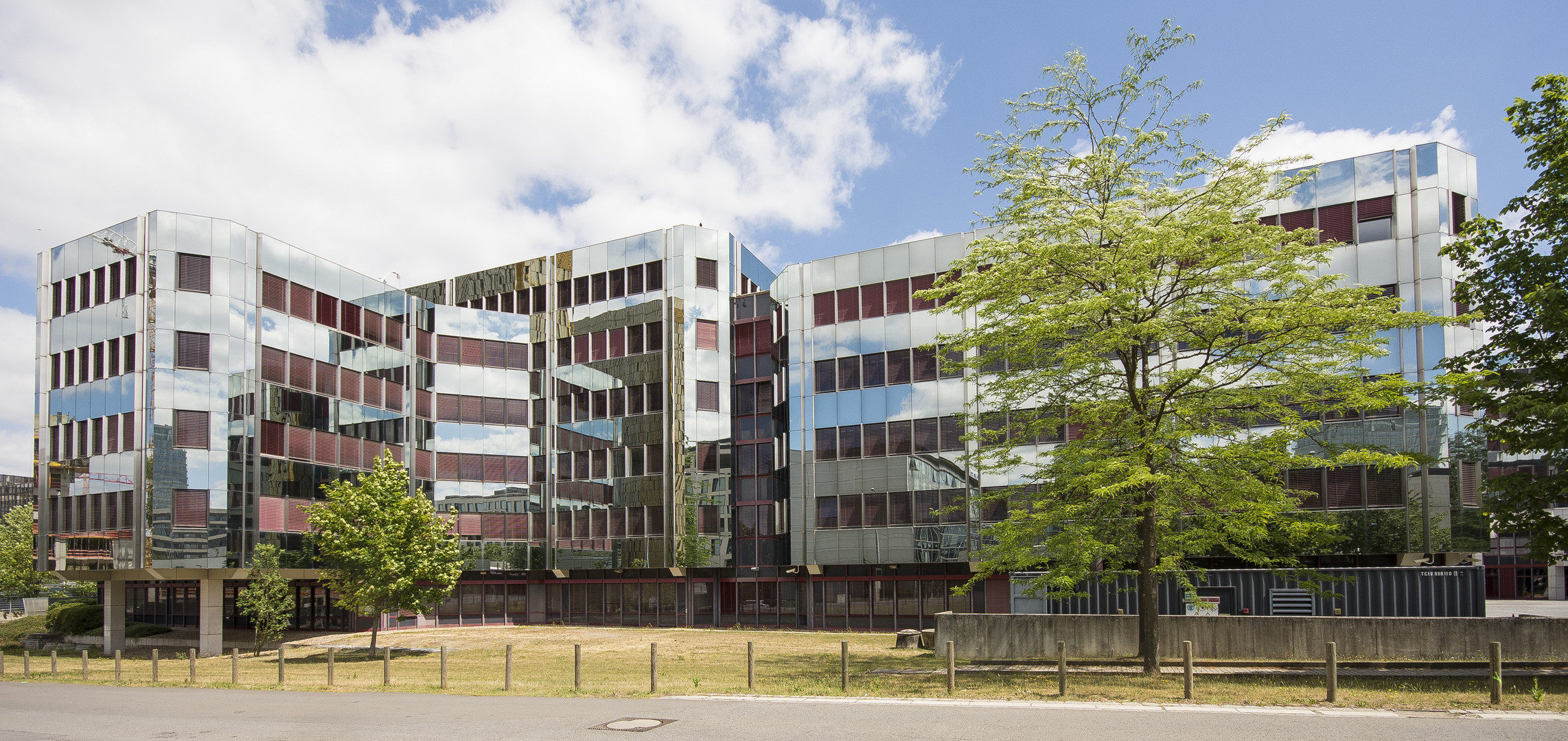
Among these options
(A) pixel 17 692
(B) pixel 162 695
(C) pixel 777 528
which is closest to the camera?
(B) pixel 162 695

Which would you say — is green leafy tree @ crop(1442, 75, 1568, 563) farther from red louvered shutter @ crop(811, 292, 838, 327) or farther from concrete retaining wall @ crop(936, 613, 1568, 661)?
red louvered shutter @ crop(811, 292, 838, 327)

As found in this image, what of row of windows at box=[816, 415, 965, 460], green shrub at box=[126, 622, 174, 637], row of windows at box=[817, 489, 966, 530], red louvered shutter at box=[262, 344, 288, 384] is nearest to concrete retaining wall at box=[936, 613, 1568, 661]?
row of windows at box=[817, 489, 966, 530]

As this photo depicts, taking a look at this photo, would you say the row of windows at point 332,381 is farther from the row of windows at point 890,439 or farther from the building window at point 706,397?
the row of windows at point 890,439

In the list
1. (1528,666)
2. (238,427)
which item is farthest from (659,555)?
(1528,666)

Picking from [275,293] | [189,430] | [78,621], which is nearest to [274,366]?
[275,293]

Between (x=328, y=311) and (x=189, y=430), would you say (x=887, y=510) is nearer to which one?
(x=328, y=311)

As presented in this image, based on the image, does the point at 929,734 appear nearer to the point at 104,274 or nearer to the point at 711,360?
the point at 711,360

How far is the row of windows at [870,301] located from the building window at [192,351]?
25.1m

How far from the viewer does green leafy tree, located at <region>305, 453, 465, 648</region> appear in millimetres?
34375

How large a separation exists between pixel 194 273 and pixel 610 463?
19.5 meters

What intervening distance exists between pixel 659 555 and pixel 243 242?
22641 millimetres

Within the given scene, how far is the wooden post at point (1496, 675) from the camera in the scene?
49.9ft

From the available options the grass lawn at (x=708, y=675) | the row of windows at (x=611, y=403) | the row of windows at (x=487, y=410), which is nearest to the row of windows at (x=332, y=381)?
the row of windows at (x=487, y=410)

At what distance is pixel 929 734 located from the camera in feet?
43.4
